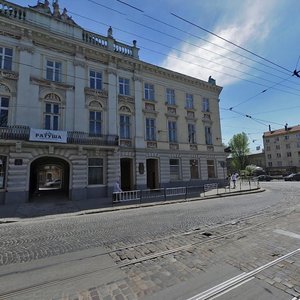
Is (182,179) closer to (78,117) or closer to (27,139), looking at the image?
(78,117)

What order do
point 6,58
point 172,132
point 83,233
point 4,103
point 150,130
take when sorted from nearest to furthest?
1. point 83,233
2. point 4,103
3. point 6,58
4. point 150,130
5. point 172,132

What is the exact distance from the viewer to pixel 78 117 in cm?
1706

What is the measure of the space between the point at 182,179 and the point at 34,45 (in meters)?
17.6

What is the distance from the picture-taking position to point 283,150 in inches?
2552

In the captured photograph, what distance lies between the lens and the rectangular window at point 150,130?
20734 mm

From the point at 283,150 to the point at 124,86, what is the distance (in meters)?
63.1

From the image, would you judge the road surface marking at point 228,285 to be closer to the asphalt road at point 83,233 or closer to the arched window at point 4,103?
the asphalt road at point 83,233

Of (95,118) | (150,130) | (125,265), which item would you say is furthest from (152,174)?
(125,265)

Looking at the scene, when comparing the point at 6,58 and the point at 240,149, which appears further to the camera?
the point at 240,149

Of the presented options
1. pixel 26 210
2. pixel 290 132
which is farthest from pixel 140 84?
pixel 290 132

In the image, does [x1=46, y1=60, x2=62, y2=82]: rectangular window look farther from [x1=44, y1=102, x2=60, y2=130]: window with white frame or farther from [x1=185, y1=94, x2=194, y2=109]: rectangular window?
[x1=185, y1=94, x2=194, y2=109]: rectangular window

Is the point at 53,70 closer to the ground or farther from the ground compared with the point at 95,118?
farther from the ground

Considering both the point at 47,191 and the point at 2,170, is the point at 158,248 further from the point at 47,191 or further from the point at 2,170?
the point at 47,191

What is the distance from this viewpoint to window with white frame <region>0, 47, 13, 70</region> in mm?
15059
